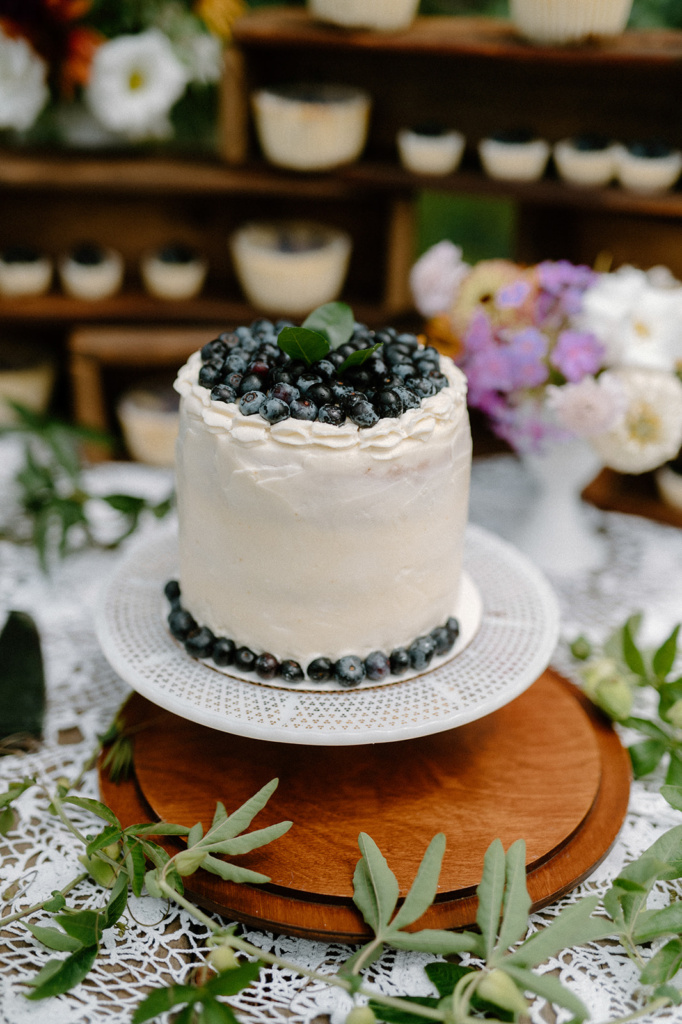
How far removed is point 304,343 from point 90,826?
553 mm

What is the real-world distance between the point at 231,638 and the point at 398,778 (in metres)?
0.24

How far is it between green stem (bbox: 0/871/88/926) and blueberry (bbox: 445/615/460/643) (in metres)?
0.45

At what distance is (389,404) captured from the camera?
2.91 ft

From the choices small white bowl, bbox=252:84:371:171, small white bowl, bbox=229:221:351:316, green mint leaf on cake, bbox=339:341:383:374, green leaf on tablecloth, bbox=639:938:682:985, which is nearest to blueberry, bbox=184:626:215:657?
green mint leaf on cake, bbox=339:341:383:374

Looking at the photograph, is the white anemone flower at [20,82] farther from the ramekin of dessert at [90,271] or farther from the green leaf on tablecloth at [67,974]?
the green leaf on tablecloth at [67,974]

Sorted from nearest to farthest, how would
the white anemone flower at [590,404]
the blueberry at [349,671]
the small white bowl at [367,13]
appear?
the blueberry at [349,671], the white anemone flower at [590,404], the small white bowl at [367,13]

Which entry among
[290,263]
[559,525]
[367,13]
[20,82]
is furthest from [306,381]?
[20,82]

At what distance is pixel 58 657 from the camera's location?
1.20 metres

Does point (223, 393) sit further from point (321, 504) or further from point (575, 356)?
point (575, 356)

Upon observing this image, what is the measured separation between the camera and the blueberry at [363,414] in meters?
0.86

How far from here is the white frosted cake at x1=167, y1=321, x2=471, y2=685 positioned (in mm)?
859

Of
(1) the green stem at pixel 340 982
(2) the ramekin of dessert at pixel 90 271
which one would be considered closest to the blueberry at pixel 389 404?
(1) the green stem at pixel 340 982

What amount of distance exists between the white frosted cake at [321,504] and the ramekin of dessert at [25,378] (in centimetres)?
105

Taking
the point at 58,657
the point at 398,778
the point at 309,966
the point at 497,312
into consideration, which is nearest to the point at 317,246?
the point at 497,312
